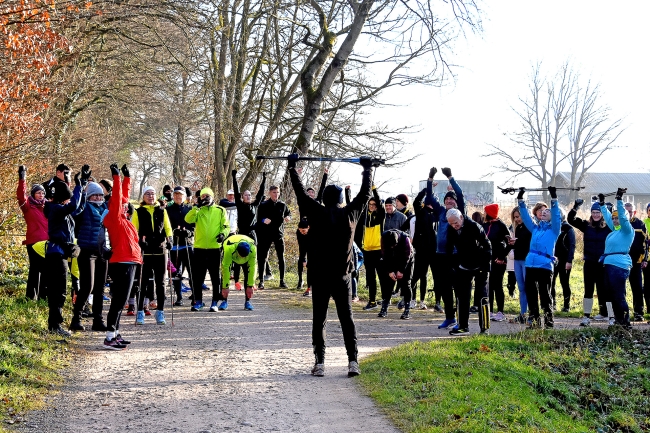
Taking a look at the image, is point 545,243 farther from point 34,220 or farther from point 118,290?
point 34,220

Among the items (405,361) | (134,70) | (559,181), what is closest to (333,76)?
(134,70)

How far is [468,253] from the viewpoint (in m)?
9.93

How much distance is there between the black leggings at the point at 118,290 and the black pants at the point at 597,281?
8214 mm

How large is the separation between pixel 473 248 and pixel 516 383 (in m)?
2.94

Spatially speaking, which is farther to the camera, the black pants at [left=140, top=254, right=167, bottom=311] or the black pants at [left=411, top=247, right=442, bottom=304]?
the black pants at [left=411, top=247, right=442, bottom=304]

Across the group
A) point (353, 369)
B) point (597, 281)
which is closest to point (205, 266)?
point (353, 369)

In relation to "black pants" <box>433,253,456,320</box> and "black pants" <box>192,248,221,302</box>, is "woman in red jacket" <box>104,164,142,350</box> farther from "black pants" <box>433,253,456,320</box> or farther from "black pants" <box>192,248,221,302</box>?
"black pants" <box>433,253,456,320</box>

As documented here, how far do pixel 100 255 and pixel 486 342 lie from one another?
5419 millimetres

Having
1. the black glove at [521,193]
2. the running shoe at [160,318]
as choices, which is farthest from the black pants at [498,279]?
the running shoe at [160,318]

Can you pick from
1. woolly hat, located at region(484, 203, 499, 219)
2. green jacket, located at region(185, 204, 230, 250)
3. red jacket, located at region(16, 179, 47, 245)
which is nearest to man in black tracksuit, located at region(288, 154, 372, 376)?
green jacket, located at region(185, 204, 230, 250)

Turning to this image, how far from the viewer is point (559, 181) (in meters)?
67.6

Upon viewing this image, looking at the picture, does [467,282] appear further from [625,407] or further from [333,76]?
[333,76]

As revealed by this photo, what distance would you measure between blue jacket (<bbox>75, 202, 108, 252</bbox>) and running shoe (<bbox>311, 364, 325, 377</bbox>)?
3.80m

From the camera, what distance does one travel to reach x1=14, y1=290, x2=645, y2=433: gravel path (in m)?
5.88
